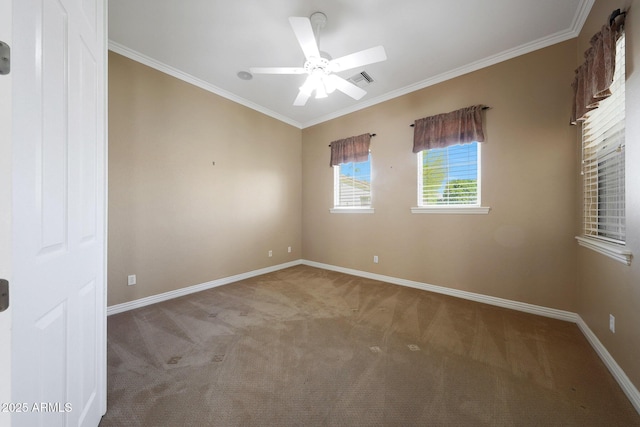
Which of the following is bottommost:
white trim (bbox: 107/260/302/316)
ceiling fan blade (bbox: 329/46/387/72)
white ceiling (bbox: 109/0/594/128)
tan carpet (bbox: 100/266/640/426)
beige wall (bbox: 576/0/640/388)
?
tan carpet (bbox: 100/266/640/426)

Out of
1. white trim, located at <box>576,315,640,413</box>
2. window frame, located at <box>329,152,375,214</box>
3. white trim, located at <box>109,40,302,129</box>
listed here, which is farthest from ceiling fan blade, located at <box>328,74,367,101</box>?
white trim, located at <box>576,315,640,413</box>

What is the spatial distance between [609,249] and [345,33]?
2.89 metres

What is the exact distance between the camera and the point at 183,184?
3.02 metres

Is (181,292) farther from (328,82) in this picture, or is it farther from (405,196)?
(405,196)

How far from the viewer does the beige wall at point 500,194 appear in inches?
92.0

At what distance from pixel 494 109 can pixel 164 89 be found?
4119mm

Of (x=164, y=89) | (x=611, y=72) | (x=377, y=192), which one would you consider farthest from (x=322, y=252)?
(x=611, y=72)

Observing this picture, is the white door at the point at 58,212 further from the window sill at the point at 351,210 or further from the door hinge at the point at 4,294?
the window sill at the point at 351,210

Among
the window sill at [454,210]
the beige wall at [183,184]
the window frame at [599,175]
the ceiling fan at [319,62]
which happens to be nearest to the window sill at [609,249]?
the window frame at [599,175]

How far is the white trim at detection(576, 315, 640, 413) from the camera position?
1340 mm

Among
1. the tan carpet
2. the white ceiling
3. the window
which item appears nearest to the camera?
the tan carpet

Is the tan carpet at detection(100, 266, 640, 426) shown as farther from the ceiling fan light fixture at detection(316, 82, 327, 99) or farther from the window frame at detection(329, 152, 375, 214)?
the ceiling fan light fixture at detection(316, 82, 327, 99)

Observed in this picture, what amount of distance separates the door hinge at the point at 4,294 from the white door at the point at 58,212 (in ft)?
0.22

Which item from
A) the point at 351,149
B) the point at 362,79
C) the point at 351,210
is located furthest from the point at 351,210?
the point at 362,79
